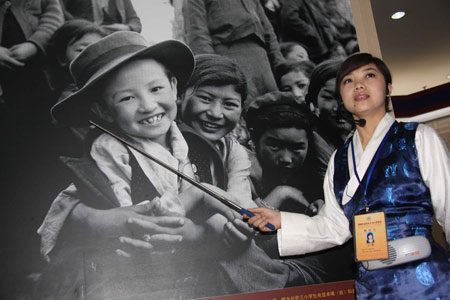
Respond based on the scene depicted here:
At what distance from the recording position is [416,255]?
984 millimetres

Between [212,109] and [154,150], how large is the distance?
0.27 m

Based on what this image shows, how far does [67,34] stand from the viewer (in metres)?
1.29

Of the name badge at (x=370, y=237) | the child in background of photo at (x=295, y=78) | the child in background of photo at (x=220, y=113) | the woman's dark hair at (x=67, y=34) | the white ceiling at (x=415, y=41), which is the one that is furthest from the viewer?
the white ceiling at (x=415, y=41)

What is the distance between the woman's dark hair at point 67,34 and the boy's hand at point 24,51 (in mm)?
47

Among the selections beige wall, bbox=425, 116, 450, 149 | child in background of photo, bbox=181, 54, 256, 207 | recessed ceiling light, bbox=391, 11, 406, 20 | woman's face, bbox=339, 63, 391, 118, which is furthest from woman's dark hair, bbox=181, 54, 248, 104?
beige wall, bbox=425, 116, 450, 149

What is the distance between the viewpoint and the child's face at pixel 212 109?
1.38 m

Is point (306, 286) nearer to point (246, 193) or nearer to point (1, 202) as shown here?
point (246, 193)

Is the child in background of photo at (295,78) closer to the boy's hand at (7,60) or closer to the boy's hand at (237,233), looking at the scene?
the boy's hand at (237,233)

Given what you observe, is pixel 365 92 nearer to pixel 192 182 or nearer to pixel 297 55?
pixel 297 55

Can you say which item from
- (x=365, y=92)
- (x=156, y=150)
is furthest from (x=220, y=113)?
(x=365, y=92)

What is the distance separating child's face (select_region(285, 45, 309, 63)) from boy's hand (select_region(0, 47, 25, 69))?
983mm

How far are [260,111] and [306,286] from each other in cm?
66

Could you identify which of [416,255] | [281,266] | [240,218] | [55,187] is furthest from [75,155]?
[416,255]

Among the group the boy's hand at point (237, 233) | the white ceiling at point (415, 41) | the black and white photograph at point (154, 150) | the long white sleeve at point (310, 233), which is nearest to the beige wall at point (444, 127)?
the white ceiling at point (415, 41)
